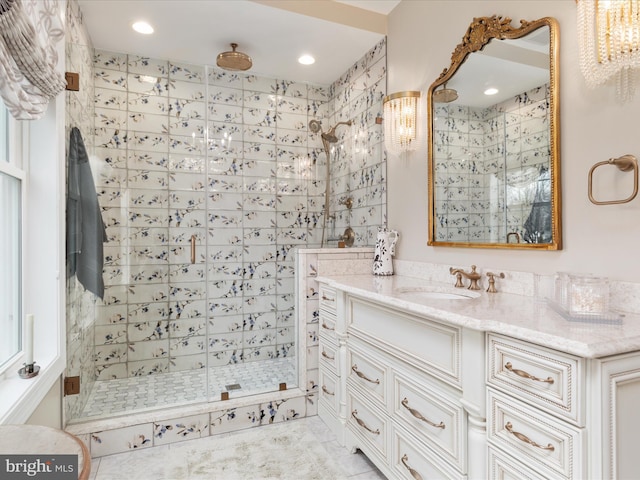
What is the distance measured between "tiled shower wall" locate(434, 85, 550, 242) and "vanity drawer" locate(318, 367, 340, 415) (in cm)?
103

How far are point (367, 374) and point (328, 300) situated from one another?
0.56 metres

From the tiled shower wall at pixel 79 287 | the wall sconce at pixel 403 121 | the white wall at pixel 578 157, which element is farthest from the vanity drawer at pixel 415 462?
the tiled shower wall at pixel 79 287

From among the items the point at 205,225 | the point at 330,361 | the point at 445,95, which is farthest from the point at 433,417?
the point at 205,225

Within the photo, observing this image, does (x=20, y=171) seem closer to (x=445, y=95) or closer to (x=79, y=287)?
(x=79, y=287)

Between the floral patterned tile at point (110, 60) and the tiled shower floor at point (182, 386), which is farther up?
the floral patterned tile at point (110, 60)

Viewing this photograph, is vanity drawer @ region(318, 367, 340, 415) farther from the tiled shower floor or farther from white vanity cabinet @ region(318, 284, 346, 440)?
the tiled shower floor

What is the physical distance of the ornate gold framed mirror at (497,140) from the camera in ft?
5.08

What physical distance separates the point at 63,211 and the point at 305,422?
6.01 ft

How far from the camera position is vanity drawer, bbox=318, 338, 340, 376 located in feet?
7.07

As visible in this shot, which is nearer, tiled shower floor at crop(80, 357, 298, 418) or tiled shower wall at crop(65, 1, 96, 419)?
tiled shower wall at crop(65, 1, 96, 419)

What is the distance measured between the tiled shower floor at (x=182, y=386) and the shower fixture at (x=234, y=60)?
217cm

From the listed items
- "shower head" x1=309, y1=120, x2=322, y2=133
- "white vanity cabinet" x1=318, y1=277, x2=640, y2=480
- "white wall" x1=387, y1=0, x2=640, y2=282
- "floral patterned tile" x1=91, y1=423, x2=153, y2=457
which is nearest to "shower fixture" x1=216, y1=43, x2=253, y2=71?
"shower head" x1=309, y1=120, x2=322, y2=133

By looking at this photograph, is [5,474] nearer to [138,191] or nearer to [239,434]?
[239,434]

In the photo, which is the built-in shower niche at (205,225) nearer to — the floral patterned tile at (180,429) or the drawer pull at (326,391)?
the floral patterned tile at (180,429)
